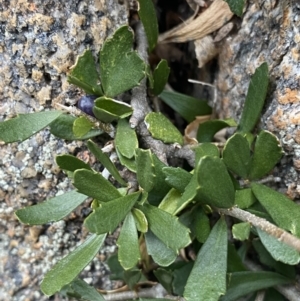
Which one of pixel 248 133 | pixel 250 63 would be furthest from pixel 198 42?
pixel 248 133

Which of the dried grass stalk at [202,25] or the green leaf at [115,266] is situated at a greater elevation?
the dried grass stalk at [202,25]

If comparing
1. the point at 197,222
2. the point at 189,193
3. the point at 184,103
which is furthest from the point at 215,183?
the point at 184,103

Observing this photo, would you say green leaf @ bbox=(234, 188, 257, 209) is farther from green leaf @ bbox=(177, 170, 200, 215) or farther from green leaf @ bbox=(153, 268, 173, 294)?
green leaf @ bbox=(153, 268, 173, 294)

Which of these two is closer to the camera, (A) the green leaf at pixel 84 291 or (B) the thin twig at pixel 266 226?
A: (B) the thin twig at pixel 266 226

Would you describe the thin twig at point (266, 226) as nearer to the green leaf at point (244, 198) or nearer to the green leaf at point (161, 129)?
the green leaf at point (244, 198)

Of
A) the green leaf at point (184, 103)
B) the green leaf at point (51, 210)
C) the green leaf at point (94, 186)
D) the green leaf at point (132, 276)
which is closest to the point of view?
the green leaf at point (94, 186)

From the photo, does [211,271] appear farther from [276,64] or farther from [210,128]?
[276,64]

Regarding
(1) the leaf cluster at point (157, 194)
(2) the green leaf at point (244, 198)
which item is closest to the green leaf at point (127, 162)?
(1) the leaf cluster at point (157, 194)

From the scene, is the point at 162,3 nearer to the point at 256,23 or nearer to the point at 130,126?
the point at 256,23
